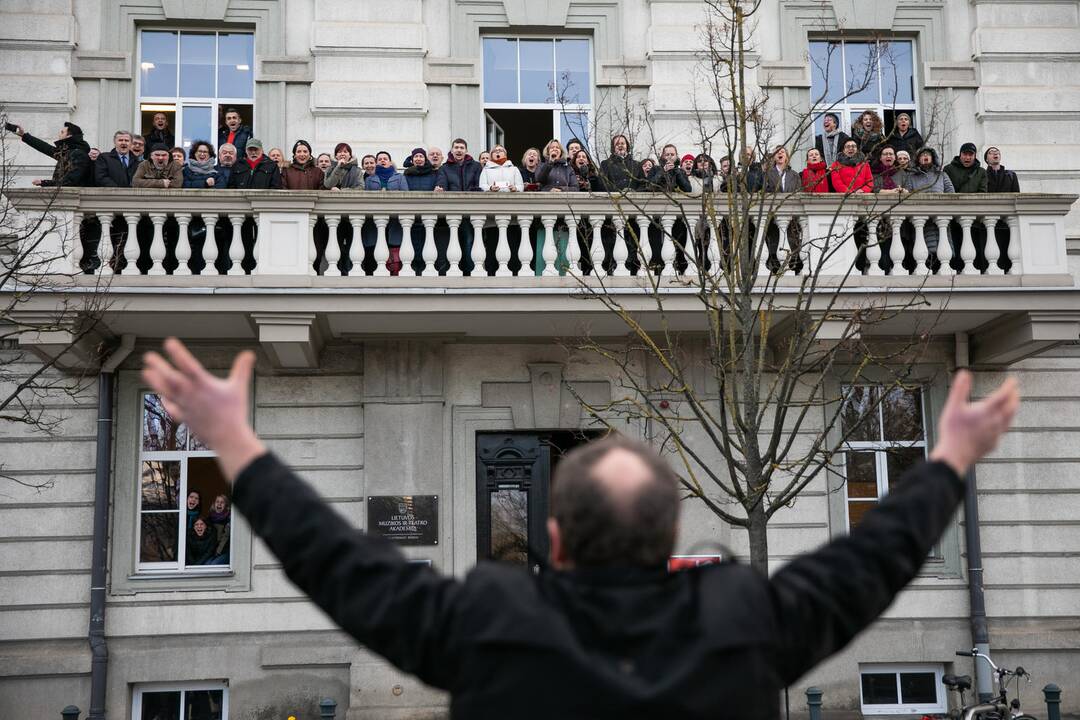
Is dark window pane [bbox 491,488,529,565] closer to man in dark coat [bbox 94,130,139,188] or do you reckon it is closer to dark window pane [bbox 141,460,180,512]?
dark window pane [bbox 141,460,180,512]

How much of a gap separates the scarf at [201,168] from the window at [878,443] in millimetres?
7803

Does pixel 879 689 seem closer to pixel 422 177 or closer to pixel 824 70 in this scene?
pixel 824 70

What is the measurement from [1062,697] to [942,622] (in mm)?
1542

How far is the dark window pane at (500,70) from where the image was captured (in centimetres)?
1538

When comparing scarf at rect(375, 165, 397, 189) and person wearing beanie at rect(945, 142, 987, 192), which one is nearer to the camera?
scarf at rect(375, 165, 397, 189)

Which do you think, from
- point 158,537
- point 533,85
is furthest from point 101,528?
point 533,85

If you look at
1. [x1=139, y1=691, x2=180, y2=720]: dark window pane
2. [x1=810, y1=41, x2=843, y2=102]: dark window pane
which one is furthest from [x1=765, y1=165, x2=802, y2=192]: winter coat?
[x1=139, y1=691, x2=180, y2=720]: dark window pane

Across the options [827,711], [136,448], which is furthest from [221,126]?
[827,711]

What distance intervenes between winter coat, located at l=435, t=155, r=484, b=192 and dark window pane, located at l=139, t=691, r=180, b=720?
21.1 ft

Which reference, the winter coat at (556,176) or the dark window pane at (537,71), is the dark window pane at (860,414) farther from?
the dark window pane at (537,71)

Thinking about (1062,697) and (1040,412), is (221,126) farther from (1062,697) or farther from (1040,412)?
(1062,697)

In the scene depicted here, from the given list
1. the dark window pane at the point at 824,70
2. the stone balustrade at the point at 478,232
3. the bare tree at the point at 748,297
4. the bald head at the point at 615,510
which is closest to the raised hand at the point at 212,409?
the bald head at the point at 615,510

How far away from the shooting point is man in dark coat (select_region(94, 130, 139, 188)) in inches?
515

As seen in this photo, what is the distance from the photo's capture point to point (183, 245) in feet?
42.1
